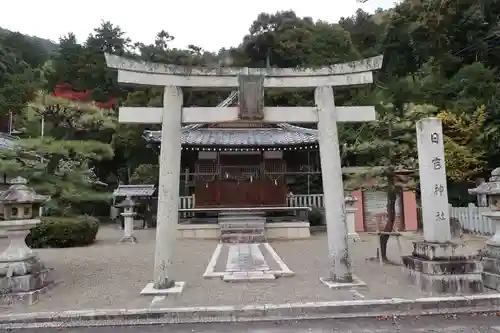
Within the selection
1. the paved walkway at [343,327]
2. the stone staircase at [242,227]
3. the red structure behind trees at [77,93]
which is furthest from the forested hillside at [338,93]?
the stone staircase at [242,227]

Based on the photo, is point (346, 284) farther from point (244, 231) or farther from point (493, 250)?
point (244, 231)

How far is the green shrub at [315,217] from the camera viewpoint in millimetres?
20797

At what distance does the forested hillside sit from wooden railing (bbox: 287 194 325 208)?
2971 millimetres

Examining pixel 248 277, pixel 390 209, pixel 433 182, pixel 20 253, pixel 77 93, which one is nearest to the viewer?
pixel 20 253

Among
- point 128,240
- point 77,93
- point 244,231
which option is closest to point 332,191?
point 244,231

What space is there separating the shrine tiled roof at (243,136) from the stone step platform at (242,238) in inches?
180

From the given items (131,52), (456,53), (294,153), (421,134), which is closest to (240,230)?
(294,153)

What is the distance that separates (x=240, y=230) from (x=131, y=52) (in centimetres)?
3955

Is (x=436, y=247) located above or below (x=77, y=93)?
below

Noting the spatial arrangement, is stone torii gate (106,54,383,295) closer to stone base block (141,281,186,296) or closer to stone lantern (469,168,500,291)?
stone base block (141,281,186,296)

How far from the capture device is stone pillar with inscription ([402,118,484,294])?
670cm

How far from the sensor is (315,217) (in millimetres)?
20938

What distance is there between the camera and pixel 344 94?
104 ft

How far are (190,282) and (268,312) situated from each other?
8.97 ft
